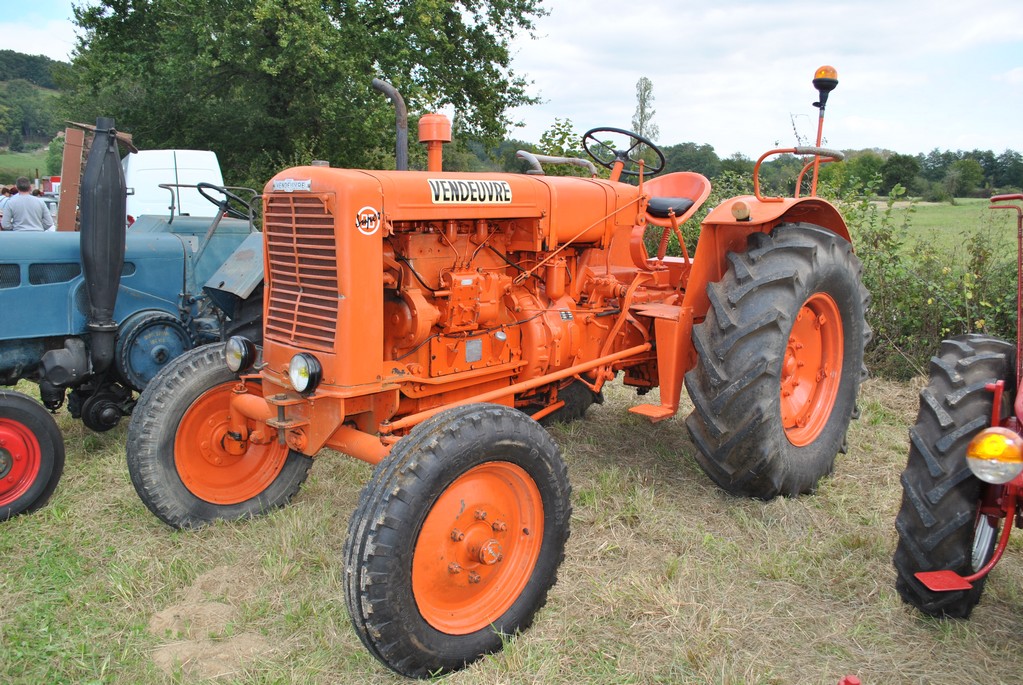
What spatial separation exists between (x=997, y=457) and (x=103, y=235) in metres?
4.29

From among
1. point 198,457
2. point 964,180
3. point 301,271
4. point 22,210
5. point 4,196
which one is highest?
point 964,180

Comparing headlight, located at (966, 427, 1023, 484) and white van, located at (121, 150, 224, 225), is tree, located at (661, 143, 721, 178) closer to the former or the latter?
white van, located at (121, 150, 224, 225)

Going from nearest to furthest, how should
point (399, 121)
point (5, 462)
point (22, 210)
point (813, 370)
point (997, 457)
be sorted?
point (997, 457)
point (399, 121)
point (5, 462)
point (813, 370)
point (22, 210)

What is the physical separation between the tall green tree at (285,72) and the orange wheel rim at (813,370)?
29.3ft

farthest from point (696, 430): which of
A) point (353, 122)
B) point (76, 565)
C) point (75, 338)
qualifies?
point (353, 122)

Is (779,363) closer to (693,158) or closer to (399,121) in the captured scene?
(399,121)

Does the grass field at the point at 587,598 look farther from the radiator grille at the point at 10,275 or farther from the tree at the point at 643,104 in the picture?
the tree at the point at 643,104

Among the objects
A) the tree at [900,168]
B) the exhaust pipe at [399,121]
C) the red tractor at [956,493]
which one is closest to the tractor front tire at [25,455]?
the exhaust pipe at [399,121]

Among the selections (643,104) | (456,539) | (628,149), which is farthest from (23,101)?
(456,539)

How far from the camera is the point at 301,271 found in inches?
114

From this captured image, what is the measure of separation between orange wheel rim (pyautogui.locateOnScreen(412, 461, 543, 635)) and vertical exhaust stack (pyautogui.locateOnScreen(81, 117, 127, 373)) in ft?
9.44

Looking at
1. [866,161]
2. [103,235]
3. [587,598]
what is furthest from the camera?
[866,161]

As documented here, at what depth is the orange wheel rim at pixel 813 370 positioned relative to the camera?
3857mm

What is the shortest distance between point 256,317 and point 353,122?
27.2 feet
